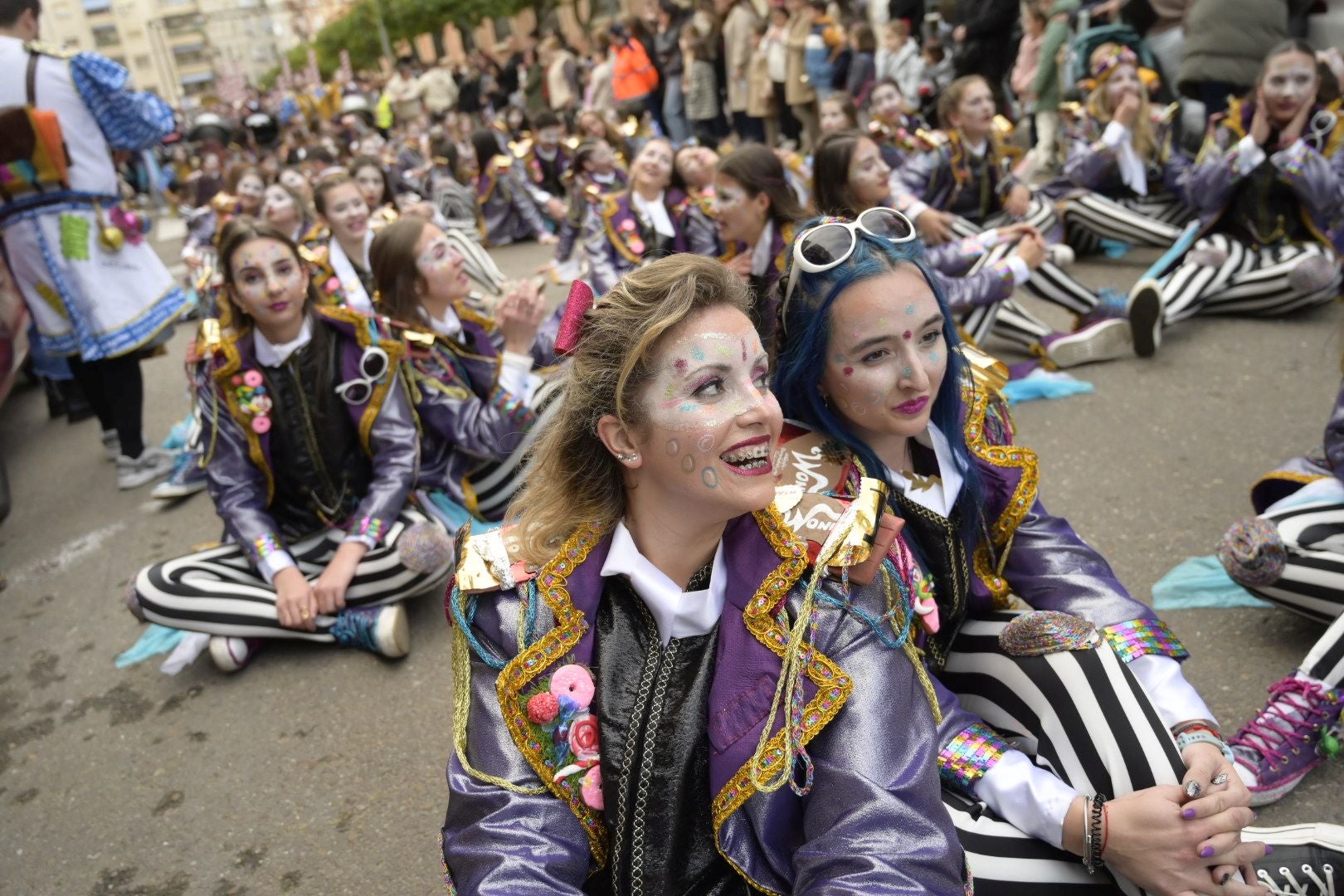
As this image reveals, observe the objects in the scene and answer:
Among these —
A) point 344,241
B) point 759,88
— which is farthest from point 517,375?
point 759,88

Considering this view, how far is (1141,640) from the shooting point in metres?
2.06

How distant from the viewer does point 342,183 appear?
5.57 metres

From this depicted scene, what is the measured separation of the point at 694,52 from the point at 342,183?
25.8 feet

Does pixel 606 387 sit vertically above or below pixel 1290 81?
above

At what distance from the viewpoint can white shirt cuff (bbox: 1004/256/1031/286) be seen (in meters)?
4.64

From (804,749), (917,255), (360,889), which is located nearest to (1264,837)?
(804,749)

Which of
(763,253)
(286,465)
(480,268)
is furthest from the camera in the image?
(480,268)

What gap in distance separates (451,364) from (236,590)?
1.17 m

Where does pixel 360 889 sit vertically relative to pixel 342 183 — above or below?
below

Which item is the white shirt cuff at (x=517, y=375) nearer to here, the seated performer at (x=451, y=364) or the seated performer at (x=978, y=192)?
the seated performer at (x=451, y=364)

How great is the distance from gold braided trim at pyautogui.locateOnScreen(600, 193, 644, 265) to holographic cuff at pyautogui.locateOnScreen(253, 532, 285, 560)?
3.13 meters

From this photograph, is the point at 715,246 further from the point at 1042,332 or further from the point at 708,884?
the point at 708,884

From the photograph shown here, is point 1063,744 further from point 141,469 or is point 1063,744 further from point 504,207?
point 504,207

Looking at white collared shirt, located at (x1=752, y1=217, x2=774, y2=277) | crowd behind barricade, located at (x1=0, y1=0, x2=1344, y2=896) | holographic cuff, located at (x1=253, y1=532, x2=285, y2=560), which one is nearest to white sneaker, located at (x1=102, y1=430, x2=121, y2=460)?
crowd behind barricade, located at (x1=0, y1=0, x2=1344, y2=896)
